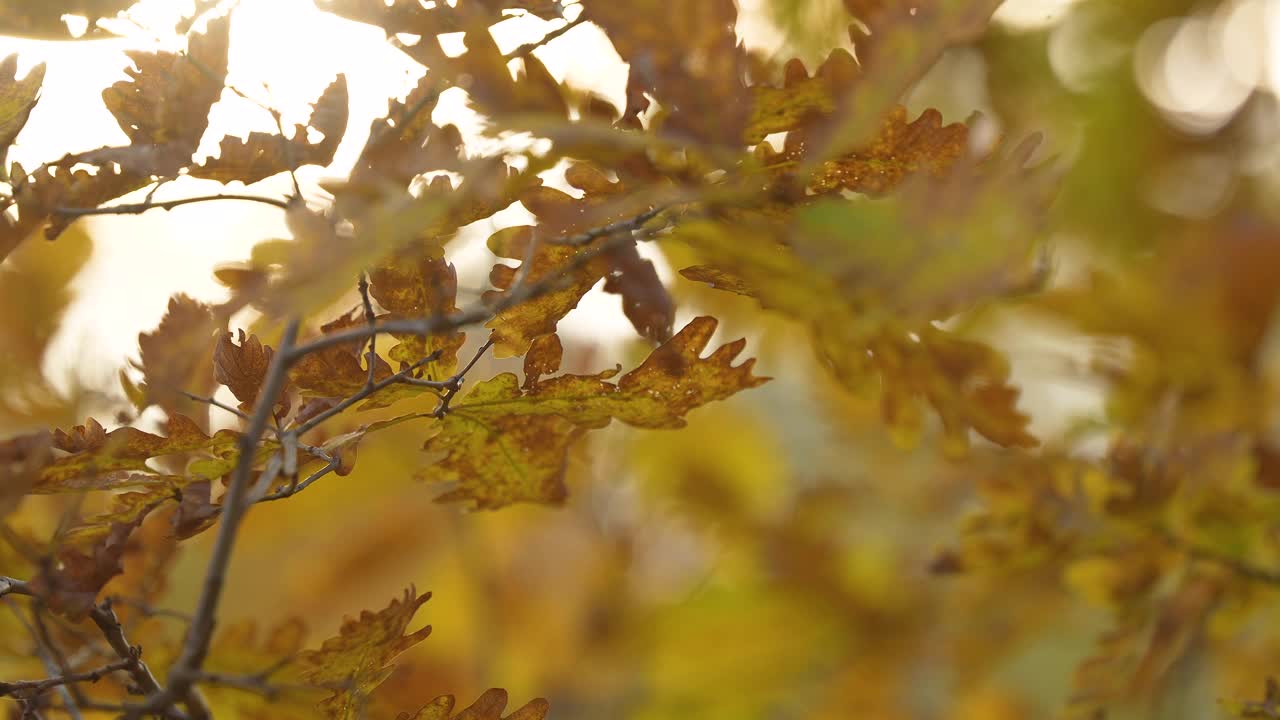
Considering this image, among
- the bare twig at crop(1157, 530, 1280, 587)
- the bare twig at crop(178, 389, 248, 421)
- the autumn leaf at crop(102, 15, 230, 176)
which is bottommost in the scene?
the bare twig at crop(1157, 530, 1280, 587)

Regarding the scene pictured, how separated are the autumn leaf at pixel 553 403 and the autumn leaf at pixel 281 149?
15 centimetres

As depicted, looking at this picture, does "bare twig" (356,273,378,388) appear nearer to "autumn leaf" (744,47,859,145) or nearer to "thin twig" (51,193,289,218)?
"thin twig" (51,193,289,218)

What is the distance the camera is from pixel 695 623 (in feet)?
6.44

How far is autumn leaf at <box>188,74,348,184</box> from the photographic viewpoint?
1.58 ft

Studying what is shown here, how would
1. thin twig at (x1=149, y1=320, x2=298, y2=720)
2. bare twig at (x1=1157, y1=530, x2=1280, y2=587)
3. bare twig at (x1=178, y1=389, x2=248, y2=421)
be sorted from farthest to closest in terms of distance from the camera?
1. bare twig at (x1=1157, y1=530, x2=1280, y2=587)
2. bare twig at (x1=178, y1=389, x2=248, y2=421)
3. thin twig at (x1=149, y1=320, x2=298, y2=720)

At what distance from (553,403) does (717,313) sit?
75cm

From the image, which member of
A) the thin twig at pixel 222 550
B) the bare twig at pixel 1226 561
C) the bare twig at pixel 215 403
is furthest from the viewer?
the bare twig at pixel 1226 561

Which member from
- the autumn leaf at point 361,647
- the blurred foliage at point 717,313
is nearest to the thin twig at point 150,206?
the blurred foliage at point 717,313

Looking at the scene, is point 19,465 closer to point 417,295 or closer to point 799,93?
point 417,295

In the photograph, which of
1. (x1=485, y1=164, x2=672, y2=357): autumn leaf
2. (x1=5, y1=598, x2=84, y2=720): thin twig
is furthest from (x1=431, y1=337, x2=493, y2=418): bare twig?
(x1=5, y1=598, x2=84, y2=720): thin twig

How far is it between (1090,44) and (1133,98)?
115 mm

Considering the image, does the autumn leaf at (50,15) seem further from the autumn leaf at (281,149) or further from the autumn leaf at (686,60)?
the autumn leaf at (686,60)

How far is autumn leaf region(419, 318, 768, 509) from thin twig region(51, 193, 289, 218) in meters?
0.15

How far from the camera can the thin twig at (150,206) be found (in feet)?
1.54
